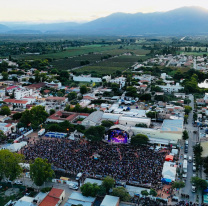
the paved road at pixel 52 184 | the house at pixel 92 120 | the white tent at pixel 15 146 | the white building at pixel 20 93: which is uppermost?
the white building at pixel 20 93

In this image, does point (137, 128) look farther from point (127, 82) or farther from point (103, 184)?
point (127, 82)

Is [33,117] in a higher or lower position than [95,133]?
higher

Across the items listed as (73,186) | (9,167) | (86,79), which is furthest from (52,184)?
(86,79)

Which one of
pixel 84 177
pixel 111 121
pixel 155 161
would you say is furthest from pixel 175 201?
pixel 111 121

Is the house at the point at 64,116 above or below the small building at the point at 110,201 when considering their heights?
above

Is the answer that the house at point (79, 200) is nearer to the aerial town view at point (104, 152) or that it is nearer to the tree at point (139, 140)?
the aerial town view at point (104, 152)

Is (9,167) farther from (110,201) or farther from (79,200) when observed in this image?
(110,201)

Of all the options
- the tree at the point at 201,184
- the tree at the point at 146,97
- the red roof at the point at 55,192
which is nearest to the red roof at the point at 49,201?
the red roof at the point at 55,192
